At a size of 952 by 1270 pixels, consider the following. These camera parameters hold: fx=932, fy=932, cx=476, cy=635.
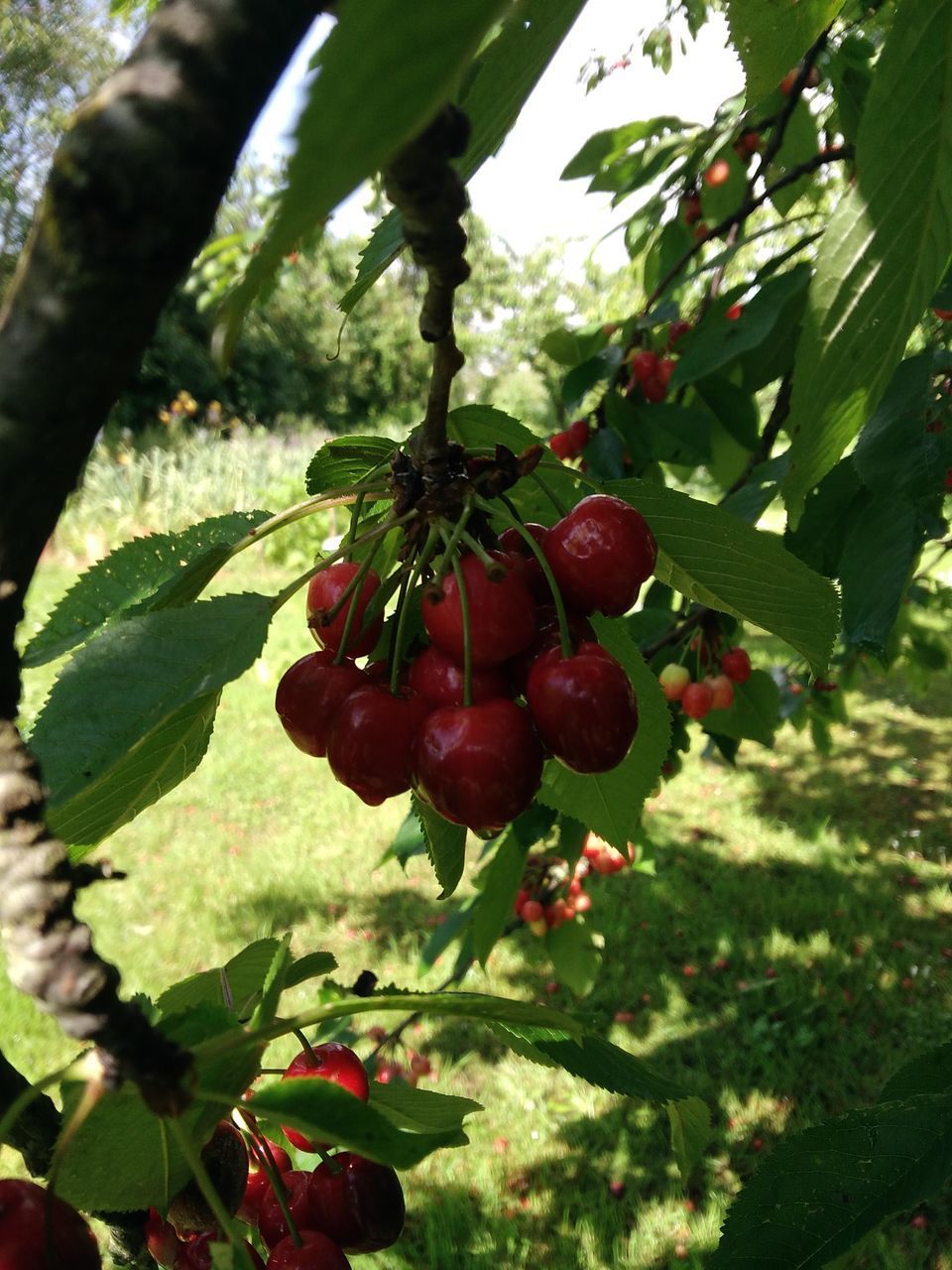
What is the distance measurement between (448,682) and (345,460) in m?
0.35

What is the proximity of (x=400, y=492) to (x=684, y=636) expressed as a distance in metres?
1.63

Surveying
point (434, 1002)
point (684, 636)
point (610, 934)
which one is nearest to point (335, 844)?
point (610, 934)

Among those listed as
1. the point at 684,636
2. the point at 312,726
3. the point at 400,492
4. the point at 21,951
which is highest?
the point at 684,636

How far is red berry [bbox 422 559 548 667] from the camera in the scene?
0.80 metres

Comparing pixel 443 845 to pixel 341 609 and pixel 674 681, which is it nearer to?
pixel 341 609

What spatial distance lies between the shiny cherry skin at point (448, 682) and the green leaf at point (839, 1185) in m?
0.57

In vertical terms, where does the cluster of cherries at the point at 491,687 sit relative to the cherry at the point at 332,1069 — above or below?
above

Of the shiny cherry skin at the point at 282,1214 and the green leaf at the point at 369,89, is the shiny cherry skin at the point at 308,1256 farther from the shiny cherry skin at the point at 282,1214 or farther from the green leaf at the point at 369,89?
the green leaf at the point at 369,89

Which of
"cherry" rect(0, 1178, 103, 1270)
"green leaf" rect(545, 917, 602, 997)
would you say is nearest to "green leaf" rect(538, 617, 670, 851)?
"cherry" rect(0, 1178, 103, 1270)

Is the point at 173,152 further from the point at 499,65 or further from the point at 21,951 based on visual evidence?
the point at 499,65

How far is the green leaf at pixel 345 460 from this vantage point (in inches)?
40.4

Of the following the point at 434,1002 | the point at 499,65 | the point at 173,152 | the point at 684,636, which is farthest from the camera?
the point at 684,636

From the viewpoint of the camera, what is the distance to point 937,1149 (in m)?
0.89

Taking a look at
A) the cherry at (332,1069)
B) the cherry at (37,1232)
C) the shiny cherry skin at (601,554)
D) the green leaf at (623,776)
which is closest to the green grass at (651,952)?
the green leaf at (623,776)
